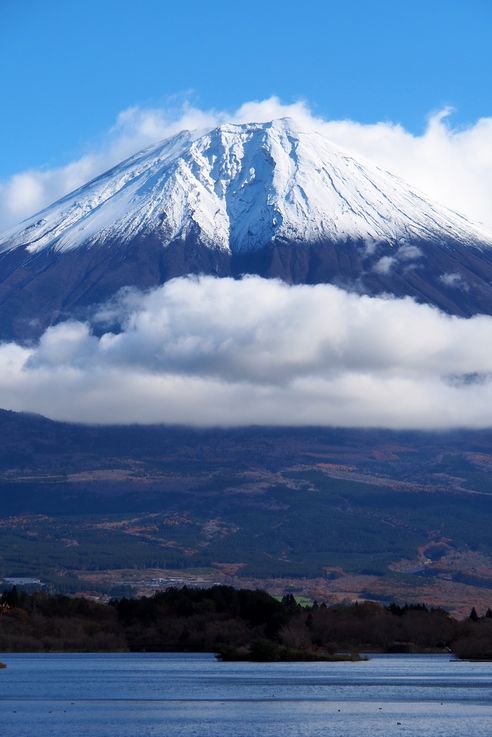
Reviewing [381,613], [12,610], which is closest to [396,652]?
[381,613]

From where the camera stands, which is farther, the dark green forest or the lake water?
the dark green forest

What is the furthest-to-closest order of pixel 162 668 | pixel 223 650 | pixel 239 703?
1. pixel 223 650
2. pixel 162 668
3. pixel 239 703

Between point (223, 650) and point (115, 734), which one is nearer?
point (115, 734)

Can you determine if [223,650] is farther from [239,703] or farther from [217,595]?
[239,703]

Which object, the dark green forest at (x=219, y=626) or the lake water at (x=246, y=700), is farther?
the dark green forest at (x=219, y=626)
